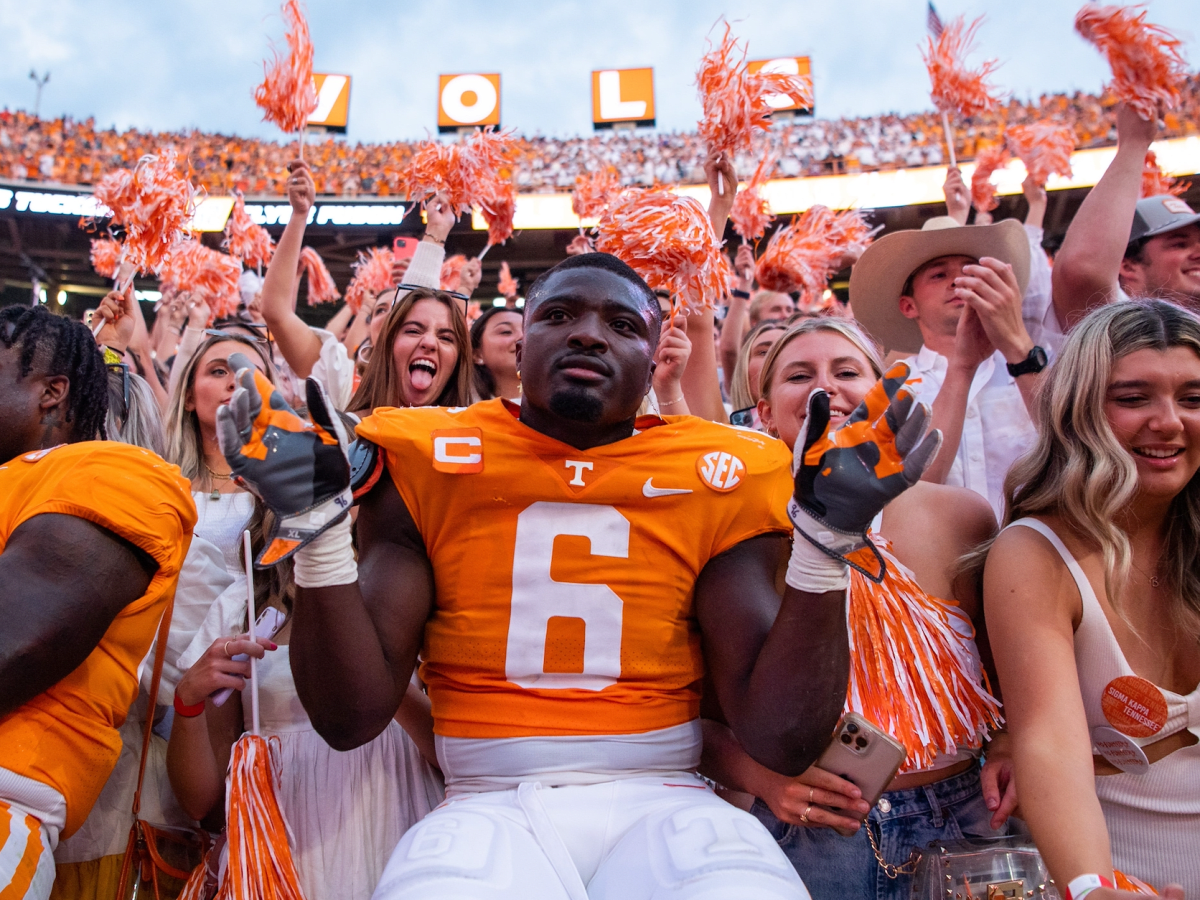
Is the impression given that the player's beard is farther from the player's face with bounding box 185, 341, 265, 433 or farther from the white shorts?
the player's face with bounding box 185, 341, 265, 433

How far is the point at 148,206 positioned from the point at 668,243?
2578 mm

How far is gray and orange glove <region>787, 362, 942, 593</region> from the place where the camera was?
1408mm

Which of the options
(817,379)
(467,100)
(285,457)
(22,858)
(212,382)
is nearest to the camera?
(285,457)

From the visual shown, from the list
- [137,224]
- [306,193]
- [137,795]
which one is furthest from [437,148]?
[137,795]

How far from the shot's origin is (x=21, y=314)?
2273mm

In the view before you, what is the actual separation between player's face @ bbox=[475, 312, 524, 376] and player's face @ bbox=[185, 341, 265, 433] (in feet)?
3.47

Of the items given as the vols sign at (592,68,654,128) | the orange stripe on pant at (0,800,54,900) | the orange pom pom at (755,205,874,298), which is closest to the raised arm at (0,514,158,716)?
the orange stripe on pant at (0,800,54,900)

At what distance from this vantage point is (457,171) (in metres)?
4.27

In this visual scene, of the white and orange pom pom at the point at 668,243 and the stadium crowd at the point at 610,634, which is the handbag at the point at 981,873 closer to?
the stadium crowd at the point at 610,634

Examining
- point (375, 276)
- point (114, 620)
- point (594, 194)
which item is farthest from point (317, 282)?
point (114, 620)

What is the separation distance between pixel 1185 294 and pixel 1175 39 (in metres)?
0.92

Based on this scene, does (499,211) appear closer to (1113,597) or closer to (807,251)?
(807,251)

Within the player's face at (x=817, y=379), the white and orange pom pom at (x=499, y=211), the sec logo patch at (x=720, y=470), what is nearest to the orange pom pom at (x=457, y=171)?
the white and orange pom pom at (x=499, y=211)

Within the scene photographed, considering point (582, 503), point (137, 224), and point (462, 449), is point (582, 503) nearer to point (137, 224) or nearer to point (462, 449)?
Result: point (462, 449)
